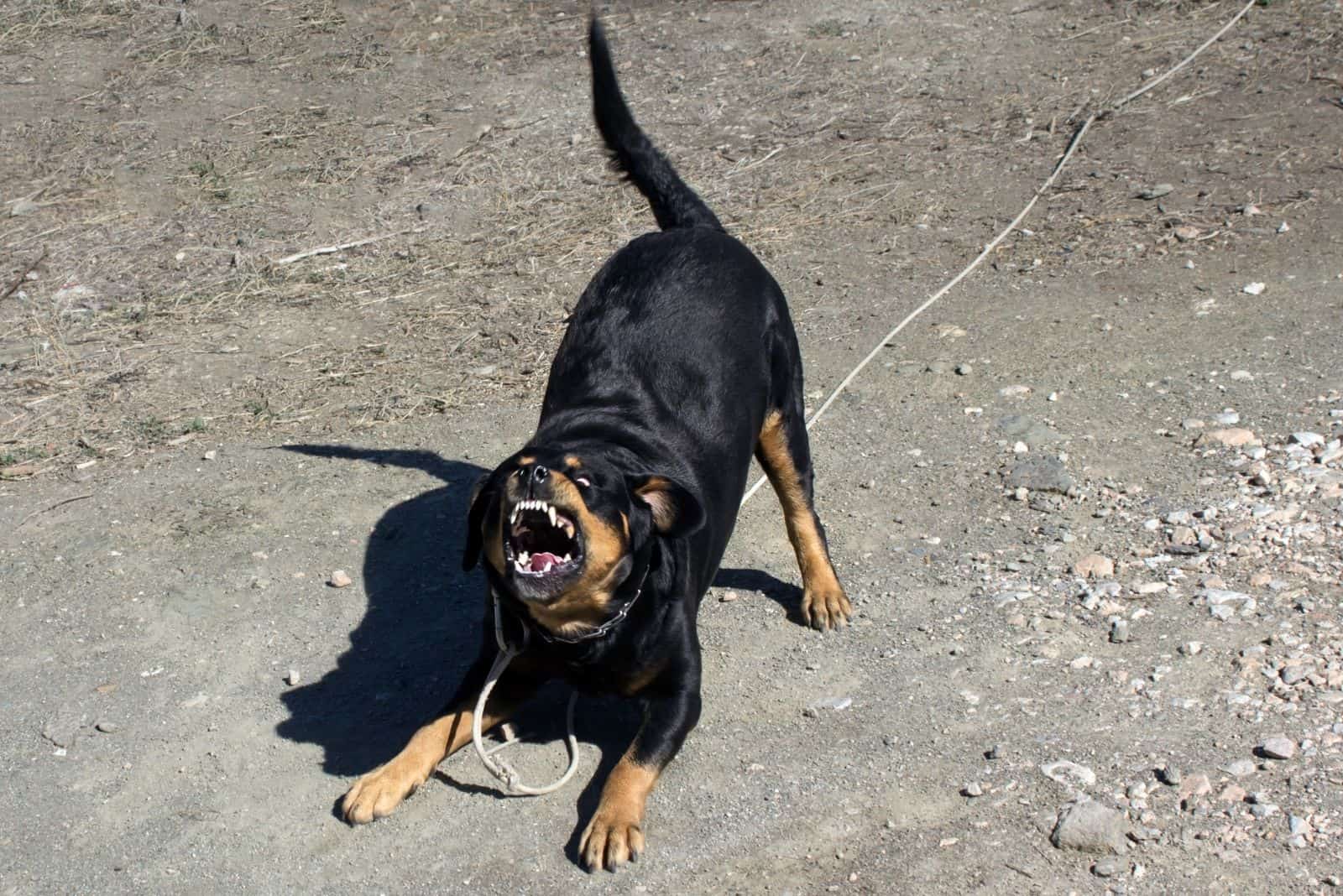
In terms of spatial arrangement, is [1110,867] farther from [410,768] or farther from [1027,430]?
[1027,430]

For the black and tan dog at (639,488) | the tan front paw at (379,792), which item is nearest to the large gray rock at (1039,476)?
the black and tan dog at (639,488)

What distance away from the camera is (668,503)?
3922mm

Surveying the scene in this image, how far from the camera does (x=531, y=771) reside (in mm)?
4270

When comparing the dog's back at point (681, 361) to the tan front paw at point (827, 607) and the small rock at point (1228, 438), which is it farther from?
the small rock at point (1228, 438)

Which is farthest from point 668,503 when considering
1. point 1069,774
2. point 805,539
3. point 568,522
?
point 1069,774

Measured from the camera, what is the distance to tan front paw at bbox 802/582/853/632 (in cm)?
481

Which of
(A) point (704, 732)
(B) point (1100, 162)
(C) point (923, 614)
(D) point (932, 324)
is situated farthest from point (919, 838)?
(B) point (1100, 162)

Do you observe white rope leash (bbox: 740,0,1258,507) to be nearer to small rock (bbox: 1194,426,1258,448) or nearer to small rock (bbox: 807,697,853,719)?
small rock (bbox: 807,697,853,719)

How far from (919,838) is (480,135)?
6.97 metres

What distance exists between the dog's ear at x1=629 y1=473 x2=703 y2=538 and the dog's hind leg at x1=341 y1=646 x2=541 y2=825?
2.25 feet

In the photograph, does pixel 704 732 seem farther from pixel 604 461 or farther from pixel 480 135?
pixel 480 135

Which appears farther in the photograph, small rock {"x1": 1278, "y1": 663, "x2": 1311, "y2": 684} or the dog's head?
small rock {"x1": 1278, "y1": 663, "x2": 1311, "y2": 684}

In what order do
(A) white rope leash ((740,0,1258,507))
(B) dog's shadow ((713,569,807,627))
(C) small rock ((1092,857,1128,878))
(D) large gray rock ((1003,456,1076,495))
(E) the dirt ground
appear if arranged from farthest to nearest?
(A) white rope leash ((740,0,1258,507)) → (D) large gray rock ((1003,456,1076,495)) → (B) dog's shadow ((713,569,807,627)) → (E) the dirt ground → (C) small rock ((1092,857,1128,878))

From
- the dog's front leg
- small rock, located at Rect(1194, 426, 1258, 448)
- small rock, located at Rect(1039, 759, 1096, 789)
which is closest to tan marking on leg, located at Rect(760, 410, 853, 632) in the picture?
the dog's front leg
